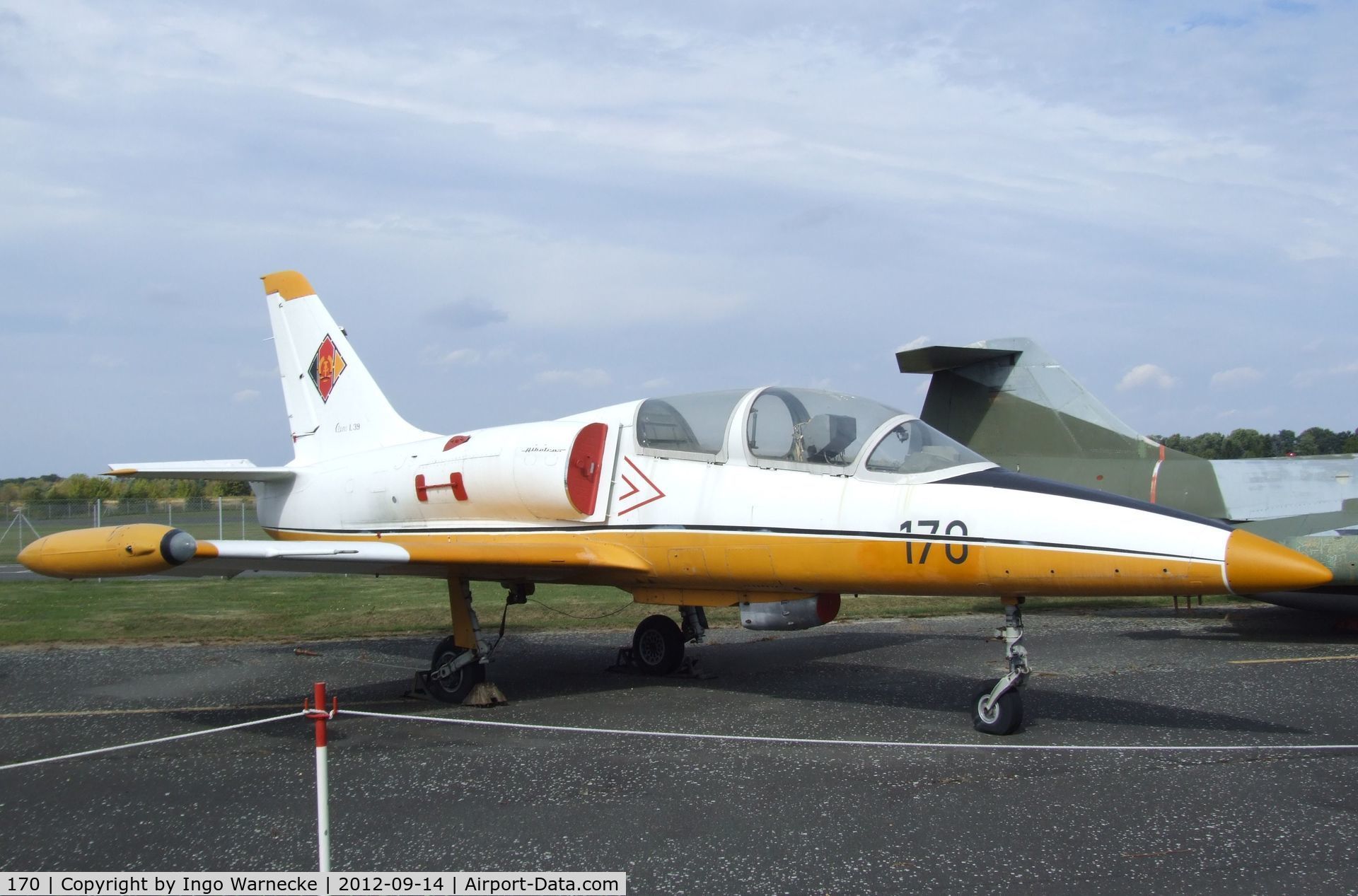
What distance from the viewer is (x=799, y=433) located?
25.0 feet

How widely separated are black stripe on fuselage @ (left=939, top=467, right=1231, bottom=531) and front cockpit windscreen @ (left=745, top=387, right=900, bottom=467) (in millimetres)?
750

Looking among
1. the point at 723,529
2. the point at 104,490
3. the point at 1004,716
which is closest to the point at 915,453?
the point at 723,529

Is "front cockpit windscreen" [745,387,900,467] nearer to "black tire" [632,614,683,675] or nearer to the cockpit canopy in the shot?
the cockpit canopy

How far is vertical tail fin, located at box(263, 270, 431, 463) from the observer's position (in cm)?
1151

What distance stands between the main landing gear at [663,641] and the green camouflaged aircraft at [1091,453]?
518 cm

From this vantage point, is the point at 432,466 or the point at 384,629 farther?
the point at 384,629

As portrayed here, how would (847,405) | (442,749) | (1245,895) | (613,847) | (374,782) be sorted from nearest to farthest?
(1245,895), (613,847), (374,782), (442,749), (847,405)

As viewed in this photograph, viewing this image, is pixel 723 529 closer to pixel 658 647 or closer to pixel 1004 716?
pixel 1004 716

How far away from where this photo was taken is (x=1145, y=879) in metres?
4.35

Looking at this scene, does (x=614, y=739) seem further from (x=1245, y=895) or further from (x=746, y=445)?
(x=1245, y=895)

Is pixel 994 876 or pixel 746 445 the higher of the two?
pixel 746 445

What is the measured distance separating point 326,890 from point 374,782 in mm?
2472

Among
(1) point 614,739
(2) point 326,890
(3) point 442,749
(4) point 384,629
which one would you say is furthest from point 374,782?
(4) point 384,629

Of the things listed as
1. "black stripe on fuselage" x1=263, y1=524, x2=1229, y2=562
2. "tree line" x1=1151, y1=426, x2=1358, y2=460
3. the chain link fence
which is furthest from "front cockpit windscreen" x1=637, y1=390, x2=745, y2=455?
"tree line" x1=1151, y1=426, x2=1358, y2=460
